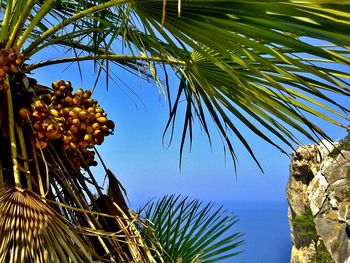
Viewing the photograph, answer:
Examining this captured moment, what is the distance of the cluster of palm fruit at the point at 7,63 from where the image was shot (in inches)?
69.4

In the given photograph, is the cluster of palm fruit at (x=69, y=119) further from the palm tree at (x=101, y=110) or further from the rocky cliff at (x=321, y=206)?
the rocky cliff at (x=321, y=206)

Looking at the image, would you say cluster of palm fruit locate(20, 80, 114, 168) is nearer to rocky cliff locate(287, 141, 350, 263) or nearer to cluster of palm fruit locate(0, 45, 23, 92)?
cluster of palm fruit locate(0, 45, 23, 92)

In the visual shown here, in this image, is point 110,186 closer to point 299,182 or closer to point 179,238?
point 179,238

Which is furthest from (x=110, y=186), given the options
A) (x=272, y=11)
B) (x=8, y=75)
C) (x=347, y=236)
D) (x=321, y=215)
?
(x=321, y=215)

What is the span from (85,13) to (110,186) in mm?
692

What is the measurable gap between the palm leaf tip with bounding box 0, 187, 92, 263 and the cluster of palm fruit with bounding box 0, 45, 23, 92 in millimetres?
344

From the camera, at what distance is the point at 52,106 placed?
1950 mm

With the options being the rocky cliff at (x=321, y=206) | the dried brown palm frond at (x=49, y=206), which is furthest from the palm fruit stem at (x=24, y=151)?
the rocky cliff at (x=321, y=206)

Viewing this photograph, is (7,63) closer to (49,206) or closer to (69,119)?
(69,119)

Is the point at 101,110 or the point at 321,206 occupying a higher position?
the point at 321,206

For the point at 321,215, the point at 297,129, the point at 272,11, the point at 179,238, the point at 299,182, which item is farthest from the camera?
the point at 299,182

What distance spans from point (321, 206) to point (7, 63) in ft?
59.9

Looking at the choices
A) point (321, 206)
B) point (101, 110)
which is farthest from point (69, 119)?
point (321, 206)

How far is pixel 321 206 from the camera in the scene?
19.0 meters
